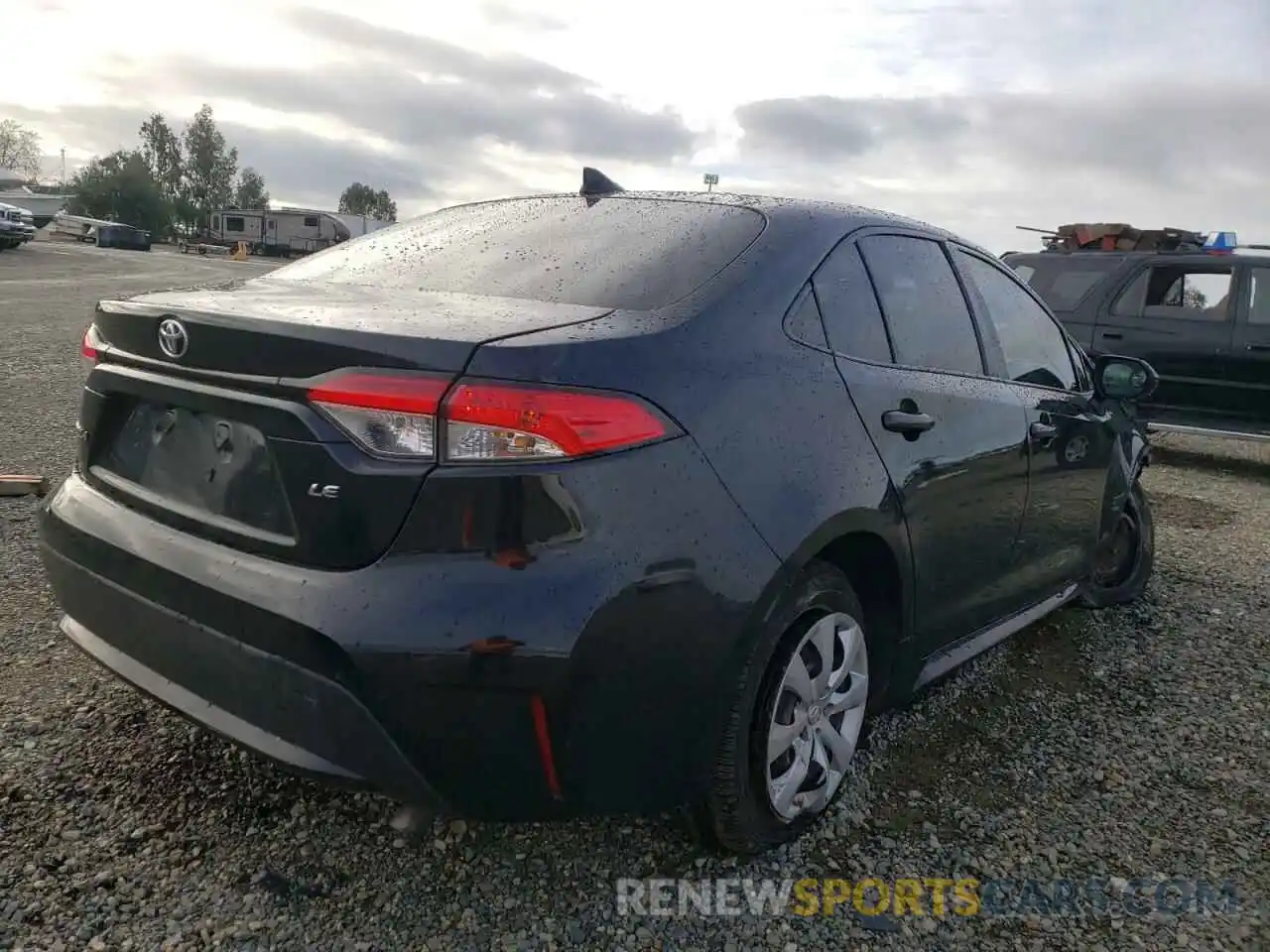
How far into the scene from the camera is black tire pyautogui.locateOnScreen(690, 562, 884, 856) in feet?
7.08

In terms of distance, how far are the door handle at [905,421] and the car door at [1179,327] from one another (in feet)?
21.3

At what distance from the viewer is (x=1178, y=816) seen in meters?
2.82

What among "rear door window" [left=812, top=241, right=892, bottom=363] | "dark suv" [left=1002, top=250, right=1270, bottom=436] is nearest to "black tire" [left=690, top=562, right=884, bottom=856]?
"rear door window" [left=812, top=241, right=892, bottom=363]

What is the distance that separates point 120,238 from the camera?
151ft

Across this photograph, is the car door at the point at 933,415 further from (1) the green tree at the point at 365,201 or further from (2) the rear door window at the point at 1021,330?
(1) the green tree at the point at 365,201

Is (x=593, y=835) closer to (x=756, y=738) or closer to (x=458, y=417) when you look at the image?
(x=756, y=738)

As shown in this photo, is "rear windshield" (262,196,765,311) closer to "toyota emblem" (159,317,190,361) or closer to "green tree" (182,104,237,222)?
"toyota emblem" (159,317,190,361)

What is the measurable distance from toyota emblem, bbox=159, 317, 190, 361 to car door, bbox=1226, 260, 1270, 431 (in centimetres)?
825

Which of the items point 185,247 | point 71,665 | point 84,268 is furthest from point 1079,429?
point 185,247

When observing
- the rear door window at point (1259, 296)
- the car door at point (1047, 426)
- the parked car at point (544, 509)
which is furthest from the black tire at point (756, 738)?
the rear door window at point (1259, 296)

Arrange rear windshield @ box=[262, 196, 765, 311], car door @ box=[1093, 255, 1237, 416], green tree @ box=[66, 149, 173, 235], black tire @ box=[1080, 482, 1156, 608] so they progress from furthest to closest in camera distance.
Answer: green tree @ box=[66, 149, 173, 235] → car door @ box=[1093, 255, 1237, 416] → black tire @ box=[1080, 482, 1156, 608] → rear windshield @ box=[262, 196, 765, 311]

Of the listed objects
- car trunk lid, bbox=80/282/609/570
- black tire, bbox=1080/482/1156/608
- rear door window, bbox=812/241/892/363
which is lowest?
black tire, bbox=1080/482/1156/608

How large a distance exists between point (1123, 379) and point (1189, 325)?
4.92 metres

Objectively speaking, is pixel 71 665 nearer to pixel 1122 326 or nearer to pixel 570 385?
pixel 570 385
